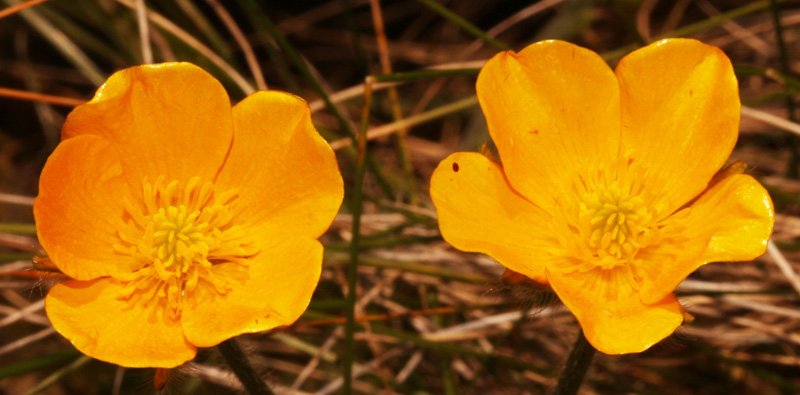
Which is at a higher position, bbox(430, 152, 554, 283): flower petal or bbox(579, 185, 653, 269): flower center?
bbox(430, 152, 554, 283): flower petal

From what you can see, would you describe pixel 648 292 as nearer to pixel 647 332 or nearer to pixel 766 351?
pixel 647 332

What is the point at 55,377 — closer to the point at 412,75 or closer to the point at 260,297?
the point at 260,297

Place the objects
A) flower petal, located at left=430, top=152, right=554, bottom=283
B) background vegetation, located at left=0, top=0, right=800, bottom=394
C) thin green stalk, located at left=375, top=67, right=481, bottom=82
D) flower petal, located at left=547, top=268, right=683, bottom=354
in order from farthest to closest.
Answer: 1. background vegetation, located at left=0, top=0, right=800, bottom=394
2. thin green stalk, located at left=375, top=67, right=481, bottom=82
3. flower petal, located at left=430, top=152, right=554, bottom=283
4. flower petal, located at left=547, top=268, right=683, bottom=354

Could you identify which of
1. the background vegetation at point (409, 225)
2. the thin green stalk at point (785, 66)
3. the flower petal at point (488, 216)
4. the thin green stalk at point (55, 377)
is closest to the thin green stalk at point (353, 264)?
the background vegetation at point (409, 225)

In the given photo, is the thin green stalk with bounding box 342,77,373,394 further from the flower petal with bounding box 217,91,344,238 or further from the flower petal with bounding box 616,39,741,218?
the flower petal with bounding box 616,39,741,218

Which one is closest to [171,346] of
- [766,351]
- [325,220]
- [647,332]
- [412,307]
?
[325,220]

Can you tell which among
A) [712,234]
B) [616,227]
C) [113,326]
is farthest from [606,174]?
[113,326]

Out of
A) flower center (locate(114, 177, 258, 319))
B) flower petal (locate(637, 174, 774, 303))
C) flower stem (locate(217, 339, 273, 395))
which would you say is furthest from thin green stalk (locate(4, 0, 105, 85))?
flower petal (locate(637, 174, 774, 303))
